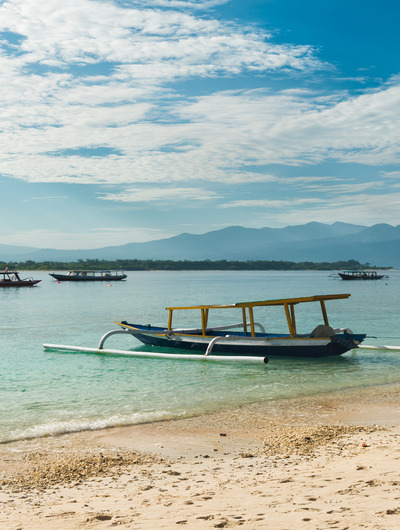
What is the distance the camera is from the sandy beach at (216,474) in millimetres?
6211

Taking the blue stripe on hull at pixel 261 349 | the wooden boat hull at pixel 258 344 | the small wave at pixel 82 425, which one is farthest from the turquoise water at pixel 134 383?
the wooden boat hull at pixel 258 344

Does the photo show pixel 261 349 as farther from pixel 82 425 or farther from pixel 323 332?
pixel 82 425

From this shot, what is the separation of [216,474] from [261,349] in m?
14.6

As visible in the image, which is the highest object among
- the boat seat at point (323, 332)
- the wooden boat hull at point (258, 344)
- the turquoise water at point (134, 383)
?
the boat seat at point (323, 332)

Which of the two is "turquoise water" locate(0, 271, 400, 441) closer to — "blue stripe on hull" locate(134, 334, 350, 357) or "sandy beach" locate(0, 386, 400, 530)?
"blue stripe on hull" locate(134, 334, 350, 357)

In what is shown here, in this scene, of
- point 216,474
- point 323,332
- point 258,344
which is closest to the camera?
point 216,474

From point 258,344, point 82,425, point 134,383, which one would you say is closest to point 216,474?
point 82,425

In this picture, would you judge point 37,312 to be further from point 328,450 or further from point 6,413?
point 328,450

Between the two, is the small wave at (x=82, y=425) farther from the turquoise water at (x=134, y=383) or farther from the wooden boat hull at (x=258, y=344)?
the wooden boat hull at (x=258, y=344)

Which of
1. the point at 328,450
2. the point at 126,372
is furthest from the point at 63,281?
the point at 328,450

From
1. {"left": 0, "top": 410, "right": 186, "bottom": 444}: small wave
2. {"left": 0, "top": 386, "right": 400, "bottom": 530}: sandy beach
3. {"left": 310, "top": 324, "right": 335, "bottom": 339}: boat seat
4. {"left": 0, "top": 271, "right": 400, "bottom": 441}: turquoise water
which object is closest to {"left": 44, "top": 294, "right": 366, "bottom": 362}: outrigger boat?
{"left": 310, "top": 324, "right": 335, "bottom": 339}: boat seat

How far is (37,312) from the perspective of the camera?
2125 inches

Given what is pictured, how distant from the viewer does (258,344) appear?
22.5 meters

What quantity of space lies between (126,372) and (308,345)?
7279 mm
